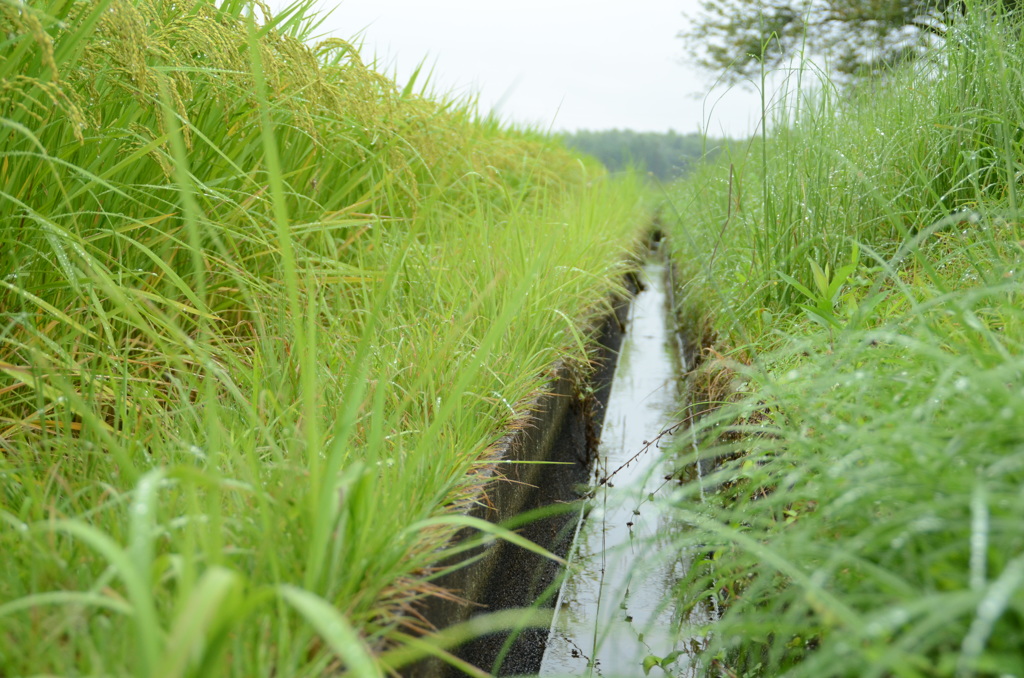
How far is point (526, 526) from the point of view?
7.80 ft

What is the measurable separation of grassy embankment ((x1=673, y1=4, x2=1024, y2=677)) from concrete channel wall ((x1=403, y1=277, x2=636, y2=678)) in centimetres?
42

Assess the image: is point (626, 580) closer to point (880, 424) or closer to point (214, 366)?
point (880, 424)

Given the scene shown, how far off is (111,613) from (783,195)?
2.60m

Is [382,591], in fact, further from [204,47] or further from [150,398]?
[204,47]

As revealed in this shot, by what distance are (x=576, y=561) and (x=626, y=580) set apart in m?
1.19

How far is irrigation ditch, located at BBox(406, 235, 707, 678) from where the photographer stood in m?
1.52

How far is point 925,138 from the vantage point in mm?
2822

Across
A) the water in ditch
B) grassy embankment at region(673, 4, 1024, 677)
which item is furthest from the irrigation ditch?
grassy embankment at region(673, 4, 1024, 677)

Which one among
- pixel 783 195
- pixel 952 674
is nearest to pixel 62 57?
pixel 952 674

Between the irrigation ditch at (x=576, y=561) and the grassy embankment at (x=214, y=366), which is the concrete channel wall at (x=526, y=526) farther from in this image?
the grassy embankment at (x=214, y=366)

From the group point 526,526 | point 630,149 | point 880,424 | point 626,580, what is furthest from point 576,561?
point 630,149

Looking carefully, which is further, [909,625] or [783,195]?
[783,195]

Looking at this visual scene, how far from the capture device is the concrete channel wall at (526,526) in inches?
60.8

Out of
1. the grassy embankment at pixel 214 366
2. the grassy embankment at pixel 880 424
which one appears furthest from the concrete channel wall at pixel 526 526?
the grassy embankment at pixel 880 424
